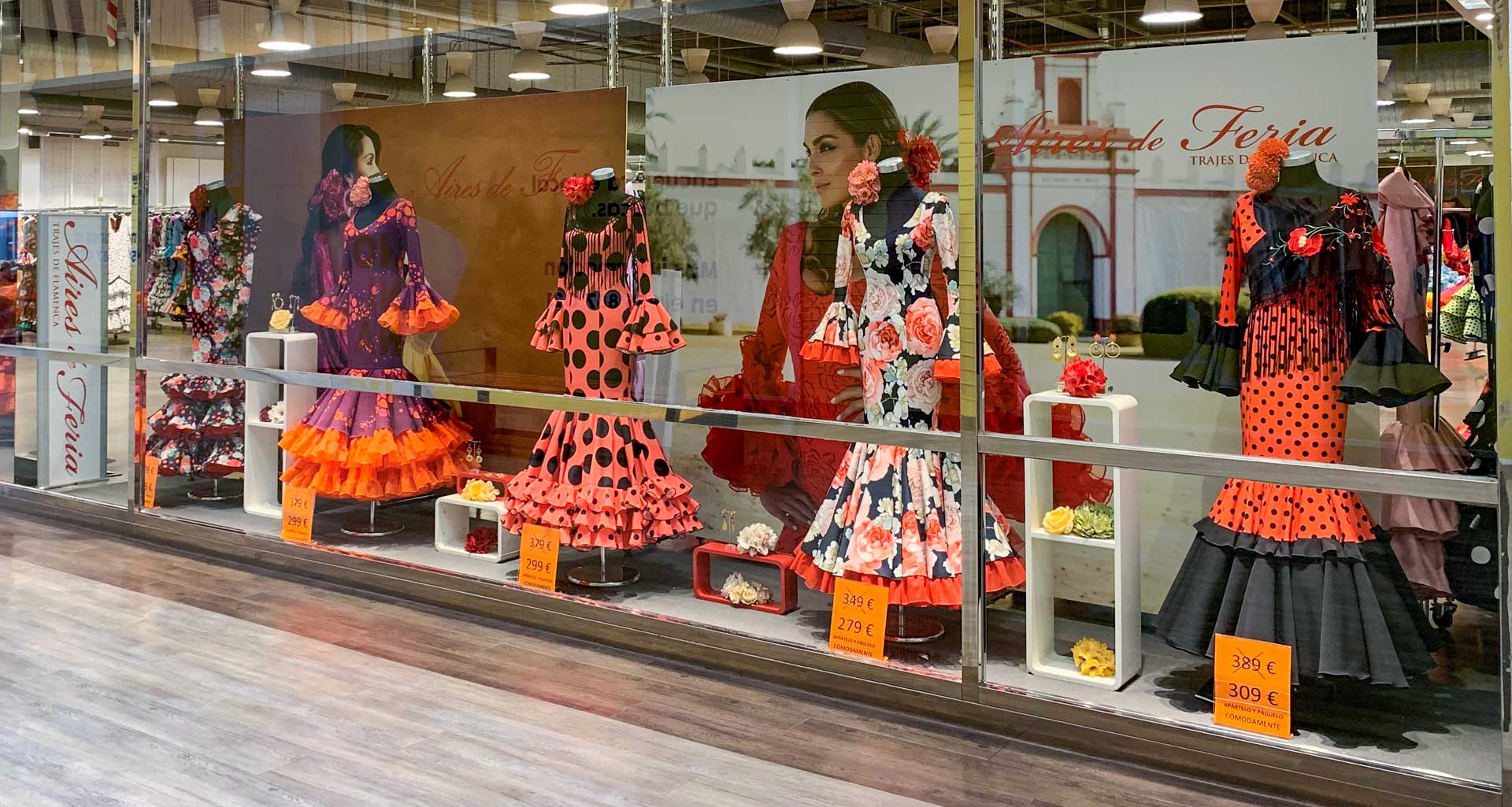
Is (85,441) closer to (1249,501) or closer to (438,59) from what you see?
(438,59)

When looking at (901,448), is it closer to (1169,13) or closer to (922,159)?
(922,159)

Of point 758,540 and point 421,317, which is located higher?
point 421,317

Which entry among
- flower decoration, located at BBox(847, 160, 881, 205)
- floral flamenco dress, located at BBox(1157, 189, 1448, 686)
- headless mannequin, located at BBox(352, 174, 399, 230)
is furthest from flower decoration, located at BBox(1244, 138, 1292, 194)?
headless mannequin, located at BBox(352, 174, 399, 230)

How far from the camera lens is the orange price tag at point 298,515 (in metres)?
5.11

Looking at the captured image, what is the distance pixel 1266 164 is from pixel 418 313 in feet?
10.5

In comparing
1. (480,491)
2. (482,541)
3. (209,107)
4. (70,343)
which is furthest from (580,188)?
(70,343)

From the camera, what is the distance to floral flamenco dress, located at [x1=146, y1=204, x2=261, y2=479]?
549 centimetres

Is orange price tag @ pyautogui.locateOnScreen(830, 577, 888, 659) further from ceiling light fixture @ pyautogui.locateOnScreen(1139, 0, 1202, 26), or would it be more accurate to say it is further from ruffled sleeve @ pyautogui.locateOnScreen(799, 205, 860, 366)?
ceiling light fixture @ pyautogui.locateOnScreen(1139, 0, 1202, 26)

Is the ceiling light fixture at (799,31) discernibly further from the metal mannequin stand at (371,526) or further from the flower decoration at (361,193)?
the metal mannequin stand at (371,526)

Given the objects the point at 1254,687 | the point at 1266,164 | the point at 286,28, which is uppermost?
the point at 286,28

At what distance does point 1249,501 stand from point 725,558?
5.81ft

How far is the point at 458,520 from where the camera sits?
4.90 metres

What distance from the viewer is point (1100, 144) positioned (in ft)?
11.2

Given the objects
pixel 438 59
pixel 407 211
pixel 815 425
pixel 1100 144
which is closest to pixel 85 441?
pixel 407 211
